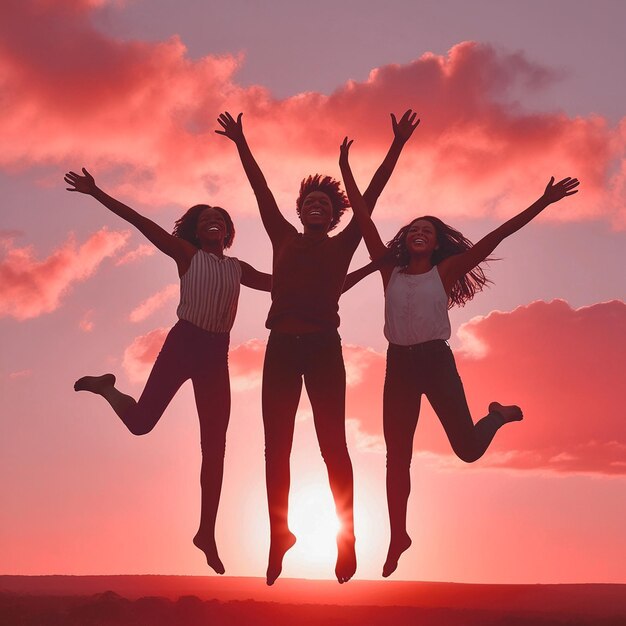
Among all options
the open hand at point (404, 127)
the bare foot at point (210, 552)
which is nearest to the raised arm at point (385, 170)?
the open hand at point (404, 127)

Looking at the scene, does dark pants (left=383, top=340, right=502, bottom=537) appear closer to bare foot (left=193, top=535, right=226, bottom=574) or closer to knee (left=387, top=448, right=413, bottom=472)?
knee (left=387, top=448, right=413, bottom=472)

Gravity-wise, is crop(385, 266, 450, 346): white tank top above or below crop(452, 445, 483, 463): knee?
above

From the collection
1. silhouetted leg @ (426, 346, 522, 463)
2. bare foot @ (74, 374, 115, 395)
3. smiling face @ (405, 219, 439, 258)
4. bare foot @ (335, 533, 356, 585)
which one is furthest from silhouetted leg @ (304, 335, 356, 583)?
bare foot @ (74, 374, 115, 395)

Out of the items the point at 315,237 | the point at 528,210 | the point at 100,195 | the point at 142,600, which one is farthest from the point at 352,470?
the point at 142,600

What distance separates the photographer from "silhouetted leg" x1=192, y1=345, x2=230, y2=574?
10750 millimetres

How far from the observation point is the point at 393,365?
1052cm

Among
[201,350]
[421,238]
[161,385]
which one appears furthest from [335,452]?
[421,238]

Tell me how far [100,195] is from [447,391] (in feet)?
15.2

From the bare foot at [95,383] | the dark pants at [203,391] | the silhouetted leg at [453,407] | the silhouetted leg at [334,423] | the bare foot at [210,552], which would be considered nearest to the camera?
the silhouetted leg at [334,423]

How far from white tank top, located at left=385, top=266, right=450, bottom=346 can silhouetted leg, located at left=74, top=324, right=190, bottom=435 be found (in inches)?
93.0

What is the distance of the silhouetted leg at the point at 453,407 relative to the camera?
1034 cm

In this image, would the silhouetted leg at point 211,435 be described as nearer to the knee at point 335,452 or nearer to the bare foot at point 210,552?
the bare foot at point 210,552

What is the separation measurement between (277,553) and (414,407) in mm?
2183

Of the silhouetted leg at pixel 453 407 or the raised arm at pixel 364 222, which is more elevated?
the raised arm at pixel 364 222
